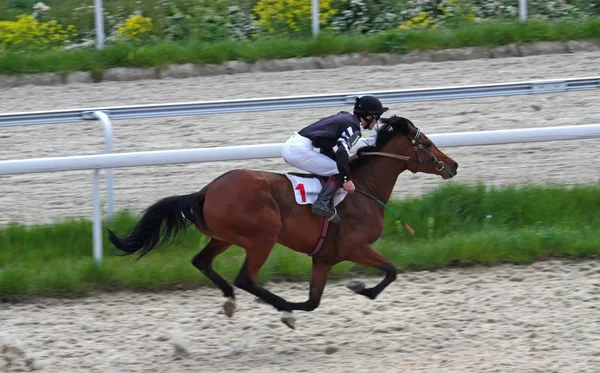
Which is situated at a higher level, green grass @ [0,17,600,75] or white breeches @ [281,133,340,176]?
green grass @ [0,17,600,75]

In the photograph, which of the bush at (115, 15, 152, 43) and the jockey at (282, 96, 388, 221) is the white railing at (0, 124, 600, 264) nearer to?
the jockey at (282, 96, 388, 221)

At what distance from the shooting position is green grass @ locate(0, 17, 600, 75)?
12.2 m

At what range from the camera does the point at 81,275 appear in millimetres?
7215

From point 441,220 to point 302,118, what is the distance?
294 cm

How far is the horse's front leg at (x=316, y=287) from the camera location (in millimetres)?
6418

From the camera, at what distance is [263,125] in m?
10.5

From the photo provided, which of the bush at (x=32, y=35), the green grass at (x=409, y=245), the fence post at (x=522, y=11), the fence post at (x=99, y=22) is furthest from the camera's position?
the fence post at (x=522, y=11)

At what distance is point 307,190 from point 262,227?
425mm

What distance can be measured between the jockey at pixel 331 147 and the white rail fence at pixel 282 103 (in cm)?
185

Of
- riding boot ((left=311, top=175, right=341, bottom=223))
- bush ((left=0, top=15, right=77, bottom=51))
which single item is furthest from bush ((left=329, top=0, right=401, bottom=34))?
riding boot ((left=311, top=175, right=341, bottom=223))

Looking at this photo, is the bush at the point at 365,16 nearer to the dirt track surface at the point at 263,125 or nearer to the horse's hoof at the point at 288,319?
A: the dirt track surface at the point at 263,125

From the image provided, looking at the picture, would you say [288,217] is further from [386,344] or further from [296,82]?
[296,82]

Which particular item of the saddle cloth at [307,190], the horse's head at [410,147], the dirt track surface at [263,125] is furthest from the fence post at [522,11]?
the saddle cloth at [307,190]

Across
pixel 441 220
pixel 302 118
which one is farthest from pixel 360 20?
pixel 441 220
